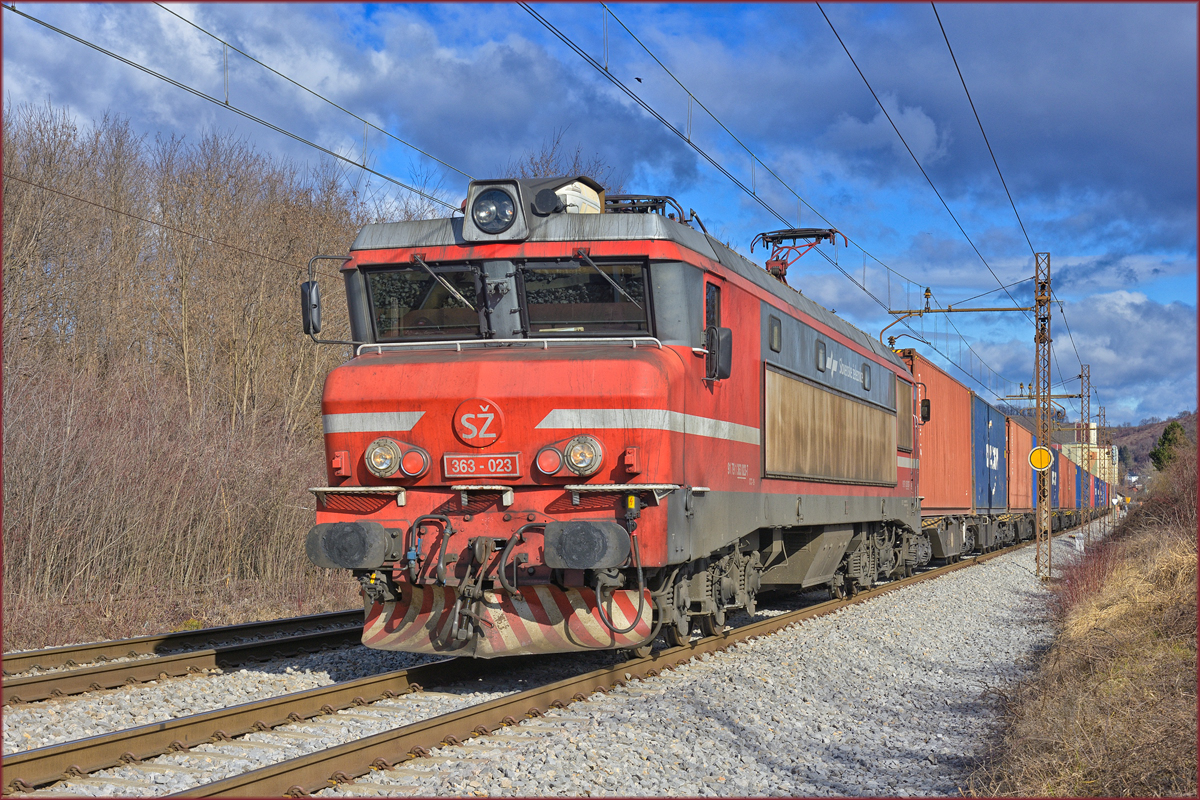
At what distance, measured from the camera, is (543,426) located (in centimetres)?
803

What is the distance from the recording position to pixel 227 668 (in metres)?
9.44

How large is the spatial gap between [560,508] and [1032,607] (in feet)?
39.8

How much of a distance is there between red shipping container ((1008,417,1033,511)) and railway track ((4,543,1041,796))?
27751 millimetres

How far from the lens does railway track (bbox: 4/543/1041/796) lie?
5633 mm

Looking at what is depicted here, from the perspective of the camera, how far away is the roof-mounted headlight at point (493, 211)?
8695 mm

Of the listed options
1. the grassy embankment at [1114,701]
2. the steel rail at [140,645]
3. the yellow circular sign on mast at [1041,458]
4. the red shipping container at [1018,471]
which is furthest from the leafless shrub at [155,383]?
the red shipping container at [1018,471]

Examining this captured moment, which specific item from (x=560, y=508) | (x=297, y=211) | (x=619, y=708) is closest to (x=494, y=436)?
(x=560, y=508)

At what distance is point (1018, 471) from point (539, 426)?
1224 inches

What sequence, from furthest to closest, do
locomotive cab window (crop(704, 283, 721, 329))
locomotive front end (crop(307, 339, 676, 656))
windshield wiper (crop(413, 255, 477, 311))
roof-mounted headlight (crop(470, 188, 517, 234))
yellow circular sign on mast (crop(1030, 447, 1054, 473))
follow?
yellow circular sign on mast (crop(1030, 447, 1054, 473))
locomotive cab window (crop(704, 283, 721, 329))
windshield wiper (crop(413, 255, 477, 311))
roof-mounted headlight (crop(470, 188, 517, 234))
locomotive front end (crop(307, 339, 676, 656))

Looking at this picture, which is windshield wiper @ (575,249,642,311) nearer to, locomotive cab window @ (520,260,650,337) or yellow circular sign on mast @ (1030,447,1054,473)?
locomotive cab window @ (520,260,650,337)

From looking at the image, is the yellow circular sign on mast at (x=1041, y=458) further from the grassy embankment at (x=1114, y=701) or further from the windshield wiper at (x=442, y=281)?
the windshield wiper at (x=442, y=281)

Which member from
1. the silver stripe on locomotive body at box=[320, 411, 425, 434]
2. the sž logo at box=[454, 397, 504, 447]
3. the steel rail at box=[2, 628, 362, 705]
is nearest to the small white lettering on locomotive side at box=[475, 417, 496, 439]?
the sž logo at box=[454, 397, 504, 447]

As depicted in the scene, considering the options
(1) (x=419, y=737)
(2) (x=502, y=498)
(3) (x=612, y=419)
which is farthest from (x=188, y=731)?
(3) (x=612, y=419)

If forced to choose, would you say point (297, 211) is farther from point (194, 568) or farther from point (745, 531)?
point (745, 531)
